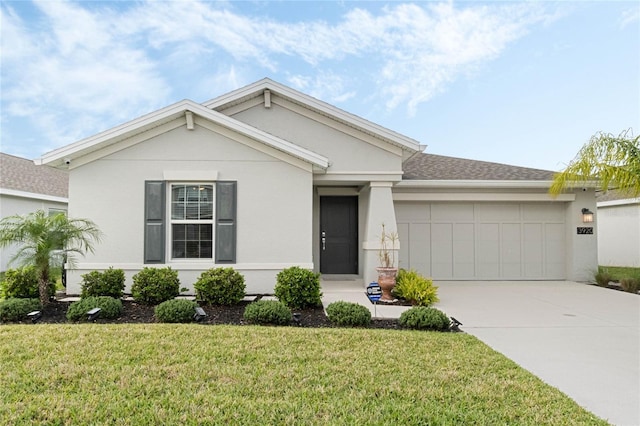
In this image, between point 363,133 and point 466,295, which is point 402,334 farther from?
point 363,133

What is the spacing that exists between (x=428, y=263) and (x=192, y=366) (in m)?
9.09

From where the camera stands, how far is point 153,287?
7422 millimetres

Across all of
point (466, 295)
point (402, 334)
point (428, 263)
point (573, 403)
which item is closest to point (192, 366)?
point (402, 334)

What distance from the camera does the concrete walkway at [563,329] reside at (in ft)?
13.0

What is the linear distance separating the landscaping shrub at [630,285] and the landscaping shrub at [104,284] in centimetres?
1318

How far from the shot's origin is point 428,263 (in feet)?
38.7

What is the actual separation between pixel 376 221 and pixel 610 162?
6717 millimetres

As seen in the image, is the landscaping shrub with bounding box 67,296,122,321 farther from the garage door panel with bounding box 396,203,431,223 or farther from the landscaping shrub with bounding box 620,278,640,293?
the landscaping shrub with bounding box 620,278,640,293

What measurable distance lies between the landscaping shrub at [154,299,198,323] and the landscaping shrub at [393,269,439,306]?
182 inches

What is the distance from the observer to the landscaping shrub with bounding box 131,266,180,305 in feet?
24.4

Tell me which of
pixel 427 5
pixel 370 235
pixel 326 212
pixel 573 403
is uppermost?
pixel 427 5

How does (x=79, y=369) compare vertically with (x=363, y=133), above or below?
below

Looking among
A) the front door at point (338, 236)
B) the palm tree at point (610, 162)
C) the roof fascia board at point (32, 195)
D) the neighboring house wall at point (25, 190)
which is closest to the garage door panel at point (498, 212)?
the palm tree at point (610, 162)

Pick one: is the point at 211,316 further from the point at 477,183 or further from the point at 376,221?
the point at 477,183
